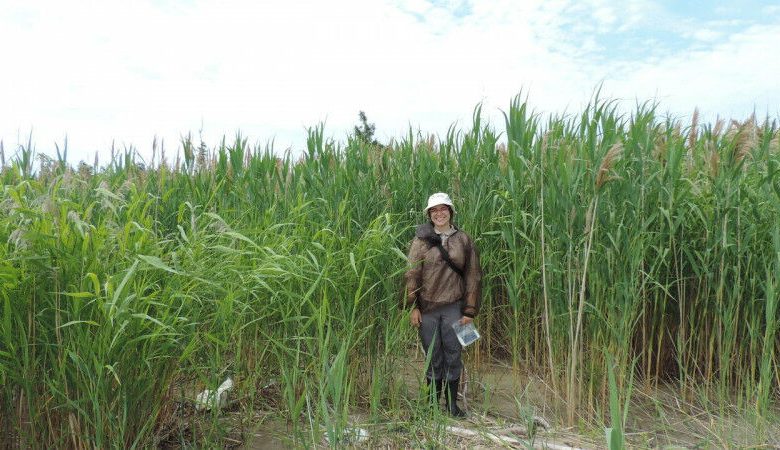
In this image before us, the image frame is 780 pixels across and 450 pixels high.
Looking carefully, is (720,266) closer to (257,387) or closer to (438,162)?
(438,162)

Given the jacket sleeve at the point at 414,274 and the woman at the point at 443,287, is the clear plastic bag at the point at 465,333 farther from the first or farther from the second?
the jacket sleeve at the point at 414,274

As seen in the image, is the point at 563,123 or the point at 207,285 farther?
the point at 563,123

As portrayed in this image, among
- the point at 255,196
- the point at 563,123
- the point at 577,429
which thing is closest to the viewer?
the point at 577,429

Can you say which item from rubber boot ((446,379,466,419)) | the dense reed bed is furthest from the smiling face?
rubber boot ((446,379,466,419))

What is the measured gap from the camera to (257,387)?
405 cm

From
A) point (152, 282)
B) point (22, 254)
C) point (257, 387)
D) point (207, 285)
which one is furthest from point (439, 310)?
point (22, 254)

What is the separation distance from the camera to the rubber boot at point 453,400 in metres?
4.03

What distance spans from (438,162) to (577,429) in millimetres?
2445

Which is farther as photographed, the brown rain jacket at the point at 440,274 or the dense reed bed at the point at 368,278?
the brown rain jacket at the point at 440,274

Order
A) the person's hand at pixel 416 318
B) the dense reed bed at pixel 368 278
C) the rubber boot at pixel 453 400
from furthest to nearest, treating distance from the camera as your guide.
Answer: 1. the person's hand at pixel 416 318
2. the rubber boot at pixel 453 400
3. the dense reed bed at pixel 368 278

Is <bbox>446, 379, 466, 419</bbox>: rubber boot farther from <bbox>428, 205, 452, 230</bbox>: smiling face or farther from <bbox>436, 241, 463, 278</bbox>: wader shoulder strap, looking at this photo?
<bbox>428, 205, 452, 230</bbox>: smiling face

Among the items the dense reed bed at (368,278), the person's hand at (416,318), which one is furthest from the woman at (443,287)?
the dense reed bed at (368,278)

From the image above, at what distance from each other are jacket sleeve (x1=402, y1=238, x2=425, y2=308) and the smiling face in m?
0.18

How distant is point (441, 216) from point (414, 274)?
0.45m
